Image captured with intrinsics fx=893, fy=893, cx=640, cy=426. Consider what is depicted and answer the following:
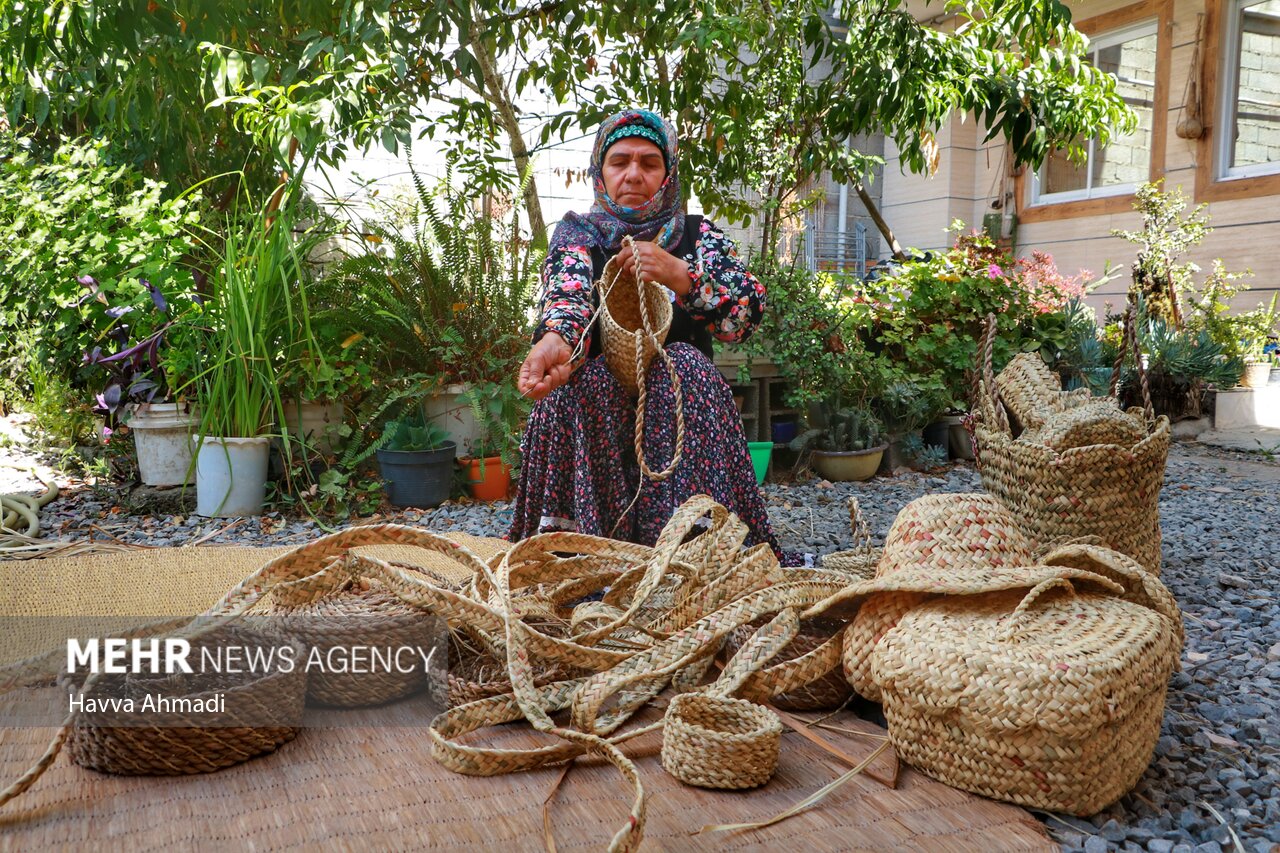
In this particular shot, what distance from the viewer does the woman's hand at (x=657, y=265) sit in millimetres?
2207

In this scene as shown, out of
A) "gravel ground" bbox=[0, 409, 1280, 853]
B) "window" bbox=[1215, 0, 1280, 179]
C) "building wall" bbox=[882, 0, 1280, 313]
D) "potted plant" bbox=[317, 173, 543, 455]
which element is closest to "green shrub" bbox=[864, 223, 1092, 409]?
"gravel ground" bbox=[0, 409, 1280, 853]

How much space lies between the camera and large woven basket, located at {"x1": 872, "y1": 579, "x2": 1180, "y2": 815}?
112 centimetres

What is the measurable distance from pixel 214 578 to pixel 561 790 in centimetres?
143

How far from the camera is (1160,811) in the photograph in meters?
1.21

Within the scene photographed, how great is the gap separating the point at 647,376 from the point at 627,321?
0.56ft

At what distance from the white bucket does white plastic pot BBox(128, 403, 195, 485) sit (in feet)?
0.31

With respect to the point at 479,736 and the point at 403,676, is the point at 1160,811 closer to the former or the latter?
the point at 479,736

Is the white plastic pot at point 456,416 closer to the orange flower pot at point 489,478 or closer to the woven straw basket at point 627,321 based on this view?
the orange flower pot at point 489,478

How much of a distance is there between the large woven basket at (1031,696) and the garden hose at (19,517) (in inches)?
99.0

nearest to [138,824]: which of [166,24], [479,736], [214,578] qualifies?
[479,736]

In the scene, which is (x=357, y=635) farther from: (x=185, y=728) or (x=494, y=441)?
(x=494, y=441)

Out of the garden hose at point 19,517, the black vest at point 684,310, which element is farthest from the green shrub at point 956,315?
the garden hose at point 19,517

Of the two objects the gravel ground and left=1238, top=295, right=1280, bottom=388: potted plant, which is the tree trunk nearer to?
the gravel ground

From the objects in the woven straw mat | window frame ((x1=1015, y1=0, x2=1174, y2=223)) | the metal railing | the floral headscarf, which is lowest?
the woven straw mat
